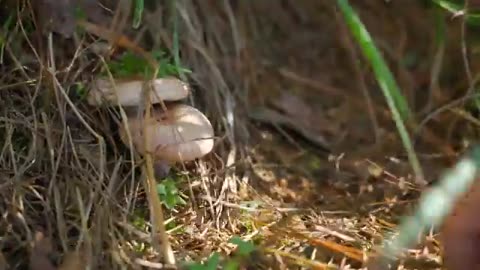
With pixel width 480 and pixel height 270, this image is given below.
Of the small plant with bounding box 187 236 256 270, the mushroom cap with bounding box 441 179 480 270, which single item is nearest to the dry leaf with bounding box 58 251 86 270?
the small plant with bounding box 187 236 256 270

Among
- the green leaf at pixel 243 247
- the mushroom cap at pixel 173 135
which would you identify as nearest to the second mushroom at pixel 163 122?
the mushroom cap at pixel 173 135

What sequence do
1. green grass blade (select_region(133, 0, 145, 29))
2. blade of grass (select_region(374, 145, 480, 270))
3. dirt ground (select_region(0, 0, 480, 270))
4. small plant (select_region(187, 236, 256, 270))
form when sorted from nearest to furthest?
1. blade of grass (select_region(374, 145, 480, 270))
2. small plant (select_region(187, 236, 256, 270))
3. dirt ground (select_region(0, 0, 480, 270))
4. green grass blade (select_region(133, 0, 145, 29))

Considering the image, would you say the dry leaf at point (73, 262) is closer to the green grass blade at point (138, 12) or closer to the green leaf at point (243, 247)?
the green leaf at point (243, 247)

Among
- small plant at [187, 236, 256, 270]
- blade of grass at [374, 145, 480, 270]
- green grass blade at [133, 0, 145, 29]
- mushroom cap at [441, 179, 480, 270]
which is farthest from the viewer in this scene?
green grass blade at [133, 0, 145, 29]

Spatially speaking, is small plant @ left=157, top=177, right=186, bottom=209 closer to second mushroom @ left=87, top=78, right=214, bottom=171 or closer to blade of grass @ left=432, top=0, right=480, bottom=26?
second mushroom @ left=87, top=78, right=214, bottom=171

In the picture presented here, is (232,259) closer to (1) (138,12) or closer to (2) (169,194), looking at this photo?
(2) (169,194)

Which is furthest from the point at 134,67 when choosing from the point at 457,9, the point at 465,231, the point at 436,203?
the point at 436,203
